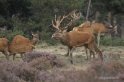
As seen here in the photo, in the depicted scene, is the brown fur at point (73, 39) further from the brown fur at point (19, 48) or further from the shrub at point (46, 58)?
the brown fur at point (19, 48)

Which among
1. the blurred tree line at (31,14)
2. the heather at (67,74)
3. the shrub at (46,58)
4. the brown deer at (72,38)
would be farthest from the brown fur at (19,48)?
the blurred tree line at (31,14)

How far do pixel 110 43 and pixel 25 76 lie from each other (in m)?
Result: 16.2

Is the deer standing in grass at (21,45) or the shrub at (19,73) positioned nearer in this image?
the shrub at (19,73)

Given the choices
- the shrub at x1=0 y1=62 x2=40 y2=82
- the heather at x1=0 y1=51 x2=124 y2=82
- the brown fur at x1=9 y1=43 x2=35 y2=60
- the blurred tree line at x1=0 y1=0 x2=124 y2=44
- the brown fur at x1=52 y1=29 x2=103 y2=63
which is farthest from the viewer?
the blurred tree line at x1=0 y1=0 x2=124 y2=44

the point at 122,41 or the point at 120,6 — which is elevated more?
the point at 120,6

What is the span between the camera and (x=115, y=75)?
1171 centimetres

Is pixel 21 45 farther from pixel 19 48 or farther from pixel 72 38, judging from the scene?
pixel 72 38

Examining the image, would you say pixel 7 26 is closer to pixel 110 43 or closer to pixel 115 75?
pixel 110 43

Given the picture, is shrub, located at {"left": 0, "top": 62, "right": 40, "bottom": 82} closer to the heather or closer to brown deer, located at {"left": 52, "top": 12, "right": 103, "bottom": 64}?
the heather

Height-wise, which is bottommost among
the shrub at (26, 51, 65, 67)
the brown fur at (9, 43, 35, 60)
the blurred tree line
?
the shrub at (26, 51, 65, 67)

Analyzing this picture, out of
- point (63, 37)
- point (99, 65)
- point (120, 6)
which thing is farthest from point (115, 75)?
point (120, 6)

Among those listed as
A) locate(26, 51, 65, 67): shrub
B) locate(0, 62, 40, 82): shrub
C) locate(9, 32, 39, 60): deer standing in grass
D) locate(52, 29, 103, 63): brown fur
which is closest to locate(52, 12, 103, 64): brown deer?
locate(52, 29, 103, 63): brown fur

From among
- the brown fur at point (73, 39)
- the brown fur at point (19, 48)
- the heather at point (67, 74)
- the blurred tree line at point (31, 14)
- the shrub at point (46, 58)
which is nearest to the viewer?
the heather at point (67, 74)

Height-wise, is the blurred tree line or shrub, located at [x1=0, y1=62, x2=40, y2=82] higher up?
the blurred tree line
